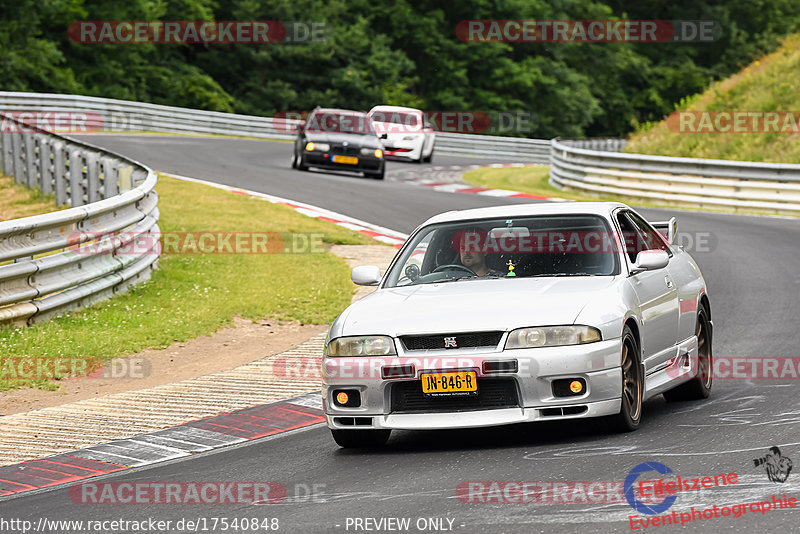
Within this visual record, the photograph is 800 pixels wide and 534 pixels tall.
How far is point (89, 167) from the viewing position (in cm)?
1752

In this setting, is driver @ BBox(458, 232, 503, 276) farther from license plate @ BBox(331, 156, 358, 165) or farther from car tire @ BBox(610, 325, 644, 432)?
license plate @ BBox(331, 156, 358, 165)

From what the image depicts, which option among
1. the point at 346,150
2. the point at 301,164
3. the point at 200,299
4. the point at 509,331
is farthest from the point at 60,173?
the point at 509,331

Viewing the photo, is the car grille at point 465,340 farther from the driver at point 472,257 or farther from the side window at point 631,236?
the side window at point 631,236

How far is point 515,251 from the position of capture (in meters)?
8.25

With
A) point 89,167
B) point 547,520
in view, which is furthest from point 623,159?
point 547,520

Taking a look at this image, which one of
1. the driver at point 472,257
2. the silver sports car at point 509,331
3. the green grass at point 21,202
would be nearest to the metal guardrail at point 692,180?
the green grass at point 21,202

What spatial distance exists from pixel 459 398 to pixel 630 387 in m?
1.07

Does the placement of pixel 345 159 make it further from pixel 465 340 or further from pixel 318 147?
pixel 465 340

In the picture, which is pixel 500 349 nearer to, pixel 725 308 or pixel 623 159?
pixel 725 308

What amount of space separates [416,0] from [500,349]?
59.2 metres

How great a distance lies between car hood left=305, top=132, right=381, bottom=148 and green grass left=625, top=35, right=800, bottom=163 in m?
8.35

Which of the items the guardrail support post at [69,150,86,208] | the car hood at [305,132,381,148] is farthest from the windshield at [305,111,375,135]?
the guardrail support post at [69,150,86,208]

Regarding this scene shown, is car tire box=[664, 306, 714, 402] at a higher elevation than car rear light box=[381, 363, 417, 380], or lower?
lower

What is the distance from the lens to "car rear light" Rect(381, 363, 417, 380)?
23.2ft
